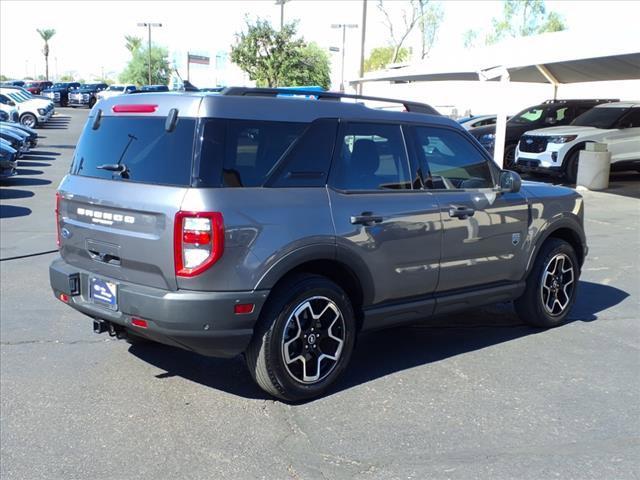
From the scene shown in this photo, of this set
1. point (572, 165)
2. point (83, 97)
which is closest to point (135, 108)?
point (572, 165)

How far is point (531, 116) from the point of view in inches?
827

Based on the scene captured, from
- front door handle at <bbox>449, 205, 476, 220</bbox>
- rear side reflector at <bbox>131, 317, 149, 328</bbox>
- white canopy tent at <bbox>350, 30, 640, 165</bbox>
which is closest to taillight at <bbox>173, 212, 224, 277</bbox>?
rear side reflector at <bbox>131, 317, 149, 328</bbox>

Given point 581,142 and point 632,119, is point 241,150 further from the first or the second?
point 632,119

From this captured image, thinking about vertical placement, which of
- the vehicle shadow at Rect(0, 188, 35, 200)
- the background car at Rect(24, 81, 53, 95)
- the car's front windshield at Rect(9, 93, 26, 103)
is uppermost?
the background car at Rect(24, 81, 53, 95)

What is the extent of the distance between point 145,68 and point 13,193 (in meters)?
76.3

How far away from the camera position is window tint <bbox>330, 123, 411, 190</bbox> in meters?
4.70

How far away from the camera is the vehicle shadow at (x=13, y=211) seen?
40.4 ft

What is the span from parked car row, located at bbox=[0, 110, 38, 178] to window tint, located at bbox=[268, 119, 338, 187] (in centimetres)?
1269

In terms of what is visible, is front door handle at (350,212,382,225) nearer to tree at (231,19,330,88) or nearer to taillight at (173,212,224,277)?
taillight at (173,212,224,277)

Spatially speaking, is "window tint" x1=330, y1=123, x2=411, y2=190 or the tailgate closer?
the tailgate

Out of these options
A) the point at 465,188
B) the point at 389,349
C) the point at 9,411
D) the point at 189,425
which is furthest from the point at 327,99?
the point at 9,411

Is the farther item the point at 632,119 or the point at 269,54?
the point at 269,54

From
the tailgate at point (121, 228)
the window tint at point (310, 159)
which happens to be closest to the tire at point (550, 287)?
the window tint at point (310, 159)

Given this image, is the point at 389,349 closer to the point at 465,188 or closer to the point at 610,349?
the point at 465,188
